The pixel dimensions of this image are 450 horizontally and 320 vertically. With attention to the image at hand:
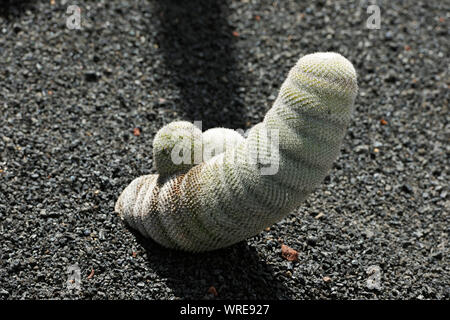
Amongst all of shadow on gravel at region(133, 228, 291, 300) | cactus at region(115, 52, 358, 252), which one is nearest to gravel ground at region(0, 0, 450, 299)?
shadow on gravel at region(133, 228, 291, 300)

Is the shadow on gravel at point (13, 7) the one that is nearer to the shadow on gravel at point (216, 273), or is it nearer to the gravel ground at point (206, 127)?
the gravel ground at point (206, 127)

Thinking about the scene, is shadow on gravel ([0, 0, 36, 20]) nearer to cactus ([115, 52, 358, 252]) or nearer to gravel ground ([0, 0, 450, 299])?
gravel ground ([0, 0, 450, 299])

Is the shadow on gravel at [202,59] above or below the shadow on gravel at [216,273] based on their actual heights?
above

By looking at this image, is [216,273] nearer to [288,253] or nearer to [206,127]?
[288,253]

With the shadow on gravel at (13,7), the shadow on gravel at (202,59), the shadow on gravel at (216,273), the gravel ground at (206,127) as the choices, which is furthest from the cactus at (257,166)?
the shadow on gravel at (13,7)
